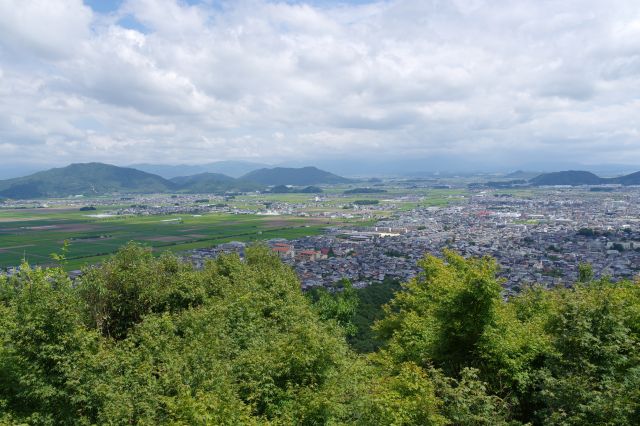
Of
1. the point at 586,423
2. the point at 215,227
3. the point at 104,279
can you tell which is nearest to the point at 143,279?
the point at 104,279

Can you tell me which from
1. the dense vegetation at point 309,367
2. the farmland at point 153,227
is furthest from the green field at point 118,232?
the dense vegetation at point 309,367

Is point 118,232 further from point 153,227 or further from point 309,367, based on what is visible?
point 309,367

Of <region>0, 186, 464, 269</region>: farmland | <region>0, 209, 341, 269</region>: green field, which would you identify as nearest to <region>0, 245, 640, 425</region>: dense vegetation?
<region>0, 186, 464, 269</region>: farmland

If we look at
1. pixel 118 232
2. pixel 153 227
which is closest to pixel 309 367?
pixel 118 232

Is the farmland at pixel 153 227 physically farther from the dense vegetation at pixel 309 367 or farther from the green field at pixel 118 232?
the dense vegetation at pixel 309 367

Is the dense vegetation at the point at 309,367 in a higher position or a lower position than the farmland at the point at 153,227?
higher

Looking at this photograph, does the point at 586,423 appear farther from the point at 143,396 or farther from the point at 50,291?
the point at 50,291

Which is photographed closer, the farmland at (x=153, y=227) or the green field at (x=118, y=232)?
the green field at (x=118, y=232)

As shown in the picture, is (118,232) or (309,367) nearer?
(309,367)
